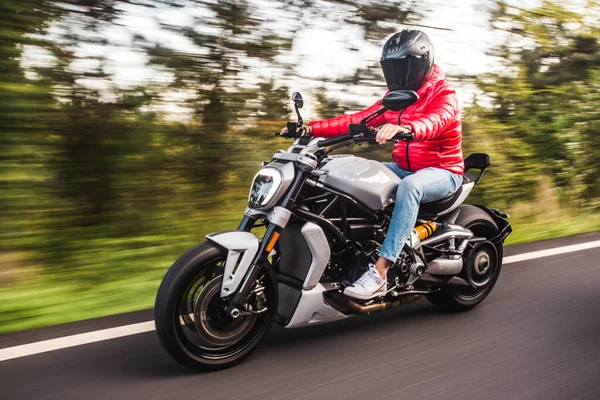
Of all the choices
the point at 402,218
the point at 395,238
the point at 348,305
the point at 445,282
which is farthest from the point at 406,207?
the point at 445,282

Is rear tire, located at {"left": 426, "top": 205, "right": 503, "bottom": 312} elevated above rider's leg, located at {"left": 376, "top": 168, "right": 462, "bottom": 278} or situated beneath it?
situated beneath

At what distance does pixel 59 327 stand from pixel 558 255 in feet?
14.3

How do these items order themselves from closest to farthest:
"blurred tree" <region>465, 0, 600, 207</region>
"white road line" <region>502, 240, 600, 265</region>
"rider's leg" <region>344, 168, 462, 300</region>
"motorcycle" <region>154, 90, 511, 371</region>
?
"motorcycle" <region>154, 90, 511, 371</region>, "rider's leg" <region>344, 168, 462, 300</region>, "white road line" <region>502, 240, 600, 265</region>, "blurred tree" <region>465, 0, 600, 207</region>

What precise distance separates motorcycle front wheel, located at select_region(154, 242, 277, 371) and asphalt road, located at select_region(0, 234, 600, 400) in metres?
0.10

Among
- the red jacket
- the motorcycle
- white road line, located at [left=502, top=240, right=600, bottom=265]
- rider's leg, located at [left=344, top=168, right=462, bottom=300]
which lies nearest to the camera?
the motorcycle

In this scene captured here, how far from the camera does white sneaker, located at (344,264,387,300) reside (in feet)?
11.9

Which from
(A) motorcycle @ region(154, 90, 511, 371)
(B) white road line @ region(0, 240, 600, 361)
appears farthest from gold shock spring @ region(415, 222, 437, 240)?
(B) white road line @ region(0, 240, 600, 361)

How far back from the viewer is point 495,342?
149 inches

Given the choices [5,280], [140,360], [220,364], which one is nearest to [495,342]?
[220,364]

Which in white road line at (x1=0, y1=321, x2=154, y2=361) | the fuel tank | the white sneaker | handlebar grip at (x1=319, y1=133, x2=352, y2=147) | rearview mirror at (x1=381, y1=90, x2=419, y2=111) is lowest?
white road line at (x1=0, y1=321, x2=154, y2=361)

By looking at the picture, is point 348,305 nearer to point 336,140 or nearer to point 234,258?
point 234,258

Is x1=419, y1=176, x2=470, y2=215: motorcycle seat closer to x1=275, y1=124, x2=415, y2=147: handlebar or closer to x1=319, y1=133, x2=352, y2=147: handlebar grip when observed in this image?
x1=275, y1=124, x2=415, y2=147: handlebar

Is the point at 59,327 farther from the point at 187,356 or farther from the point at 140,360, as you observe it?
the point at 187,356

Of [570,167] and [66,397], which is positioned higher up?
[66,397]
